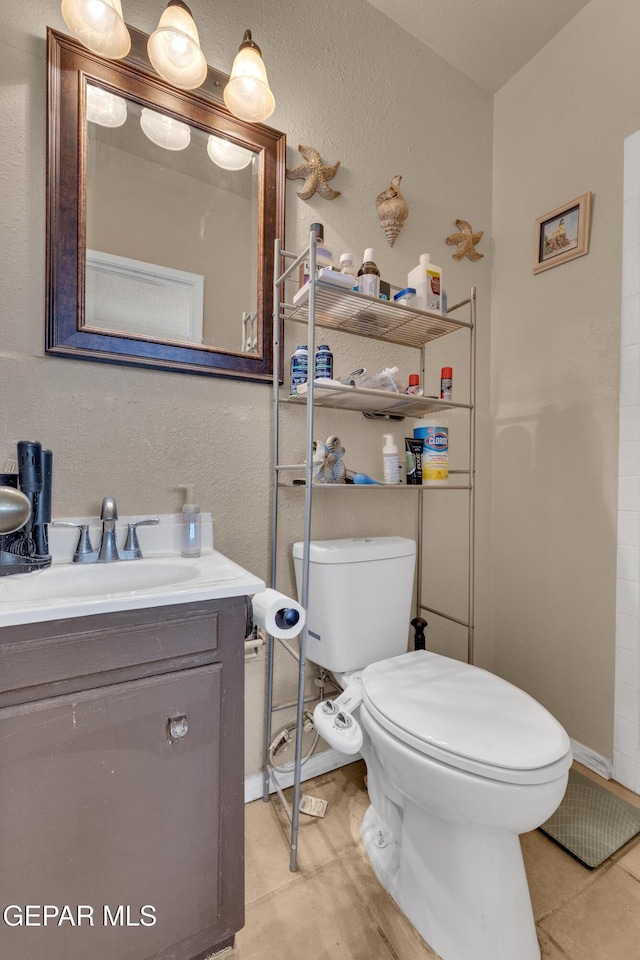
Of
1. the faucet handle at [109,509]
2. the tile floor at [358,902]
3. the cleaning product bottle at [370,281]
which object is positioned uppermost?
the cleaning product bottle at [370,281]

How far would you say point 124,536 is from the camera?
1.08 meters

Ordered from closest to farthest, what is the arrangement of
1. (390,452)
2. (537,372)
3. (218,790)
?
(218,790) < (390,452) < (537,372)

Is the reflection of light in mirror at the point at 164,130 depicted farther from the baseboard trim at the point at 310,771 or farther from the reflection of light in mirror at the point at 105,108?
the baseboard trim at the point at 310,771

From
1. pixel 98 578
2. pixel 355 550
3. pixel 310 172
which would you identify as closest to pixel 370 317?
pixel 310 172

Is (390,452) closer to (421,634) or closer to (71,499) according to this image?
(421,634)

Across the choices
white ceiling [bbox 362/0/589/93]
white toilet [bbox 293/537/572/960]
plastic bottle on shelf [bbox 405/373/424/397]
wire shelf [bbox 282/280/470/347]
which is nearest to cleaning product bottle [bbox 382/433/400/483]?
plastic bottle on shelf [bbox 405/373/424/397]

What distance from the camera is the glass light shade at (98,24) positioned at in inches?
37.4

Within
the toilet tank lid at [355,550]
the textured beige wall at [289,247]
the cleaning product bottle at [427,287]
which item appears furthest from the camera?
the cleaning product bottle at [427,287]

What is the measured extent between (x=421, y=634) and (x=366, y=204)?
1.49 meters

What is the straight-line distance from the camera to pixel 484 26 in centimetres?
155

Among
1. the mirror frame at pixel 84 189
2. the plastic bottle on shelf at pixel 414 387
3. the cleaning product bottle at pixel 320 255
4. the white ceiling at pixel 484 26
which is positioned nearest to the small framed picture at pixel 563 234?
the white ceiling at pixel 484 26

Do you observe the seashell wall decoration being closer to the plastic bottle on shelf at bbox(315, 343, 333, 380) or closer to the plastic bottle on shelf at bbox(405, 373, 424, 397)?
the plastic bottle on shelf at bbox(405, 373, 424, 397)

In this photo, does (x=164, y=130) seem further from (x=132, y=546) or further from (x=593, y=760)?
(x=593, y=760)

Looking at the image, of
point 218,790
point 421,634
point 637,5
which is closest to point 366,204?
point 637,5
